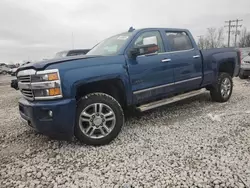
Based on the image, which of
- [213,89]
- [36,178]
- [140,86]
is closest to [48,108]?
[36,178]

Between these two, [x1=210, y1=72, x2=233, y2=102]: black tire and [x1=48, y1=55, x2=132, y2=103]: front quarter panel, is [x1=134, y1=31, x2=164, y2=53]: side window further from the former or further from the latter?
[x1=210, y1=72, x2=233, y2=102]: black tire

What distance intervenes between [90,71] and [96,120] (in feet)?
2.44

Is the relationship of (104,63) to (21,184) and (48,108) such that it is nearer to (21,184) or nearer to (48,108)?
(48,108)

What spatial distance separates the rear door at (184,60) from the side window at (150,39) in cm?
20

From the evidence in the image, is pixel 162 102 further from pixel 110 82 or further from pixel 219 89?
pixel 219 89

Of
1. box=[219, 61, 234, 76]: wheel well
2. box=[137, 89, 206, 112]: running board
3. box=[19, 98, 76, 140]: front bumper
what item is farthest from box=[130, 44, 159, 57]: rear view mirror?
box=[219, 61, 234, 76]: wheel well

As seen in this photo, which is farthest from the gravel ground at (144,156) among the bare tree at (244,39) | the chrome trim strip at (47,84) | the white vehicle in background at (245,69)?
the bare tree at (244,39)

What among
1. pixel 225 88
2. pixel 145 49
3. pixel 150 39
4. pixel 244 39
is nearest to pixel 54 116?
pixel 145 49

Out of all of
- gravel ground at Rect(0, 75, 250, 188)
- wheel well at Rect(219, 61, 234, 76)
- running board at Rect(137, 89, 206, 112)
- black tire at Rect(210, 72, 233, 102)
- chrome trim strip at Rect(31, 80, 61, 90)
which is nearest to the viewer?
gravel ground at Rect(0, 75, 250, 188)

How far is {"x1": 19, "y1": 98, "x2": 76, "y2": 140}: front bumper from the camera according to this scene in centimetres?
311

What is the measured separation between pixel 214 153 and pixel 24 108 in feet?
9.14

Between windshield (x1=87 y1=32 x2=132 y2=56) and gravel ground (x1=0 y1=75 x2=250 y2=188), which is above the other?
windshield (x1=87 y1=32 x2=132 y2=56)

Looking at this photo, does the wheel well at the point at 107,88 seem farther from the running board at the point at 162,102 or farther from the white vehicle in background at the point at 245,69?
the white vehicle in background at the point at 245,69

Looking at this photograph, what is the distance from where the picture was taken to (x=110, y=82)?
3729mm
